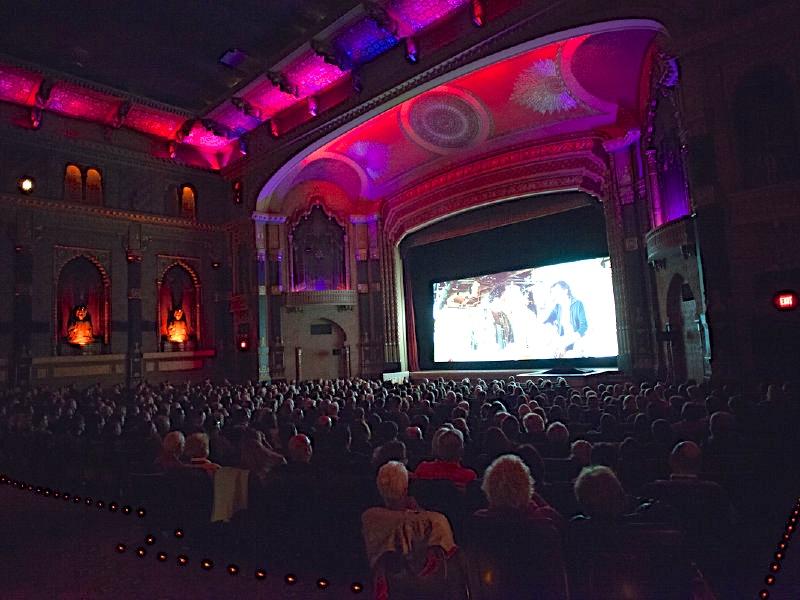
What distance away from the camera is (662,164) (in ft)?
49.9

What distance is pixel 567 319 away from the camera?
768 inches

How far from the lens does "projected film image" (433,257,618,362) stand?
1897cm

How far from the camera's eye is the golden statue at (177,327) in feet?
78.0

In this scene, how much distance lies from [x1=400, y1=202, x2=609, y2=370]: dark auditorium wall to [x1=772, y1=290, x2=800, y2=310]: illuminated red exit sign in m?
9.10

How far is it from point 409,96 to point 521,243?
714 centimetres

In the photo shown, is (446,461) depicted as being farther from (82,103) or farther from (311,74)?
(82,103)

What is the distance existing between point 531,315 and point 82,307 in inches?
684

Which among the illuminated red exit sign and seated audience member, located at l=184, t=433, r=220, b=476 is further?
the illuminated red exit sign

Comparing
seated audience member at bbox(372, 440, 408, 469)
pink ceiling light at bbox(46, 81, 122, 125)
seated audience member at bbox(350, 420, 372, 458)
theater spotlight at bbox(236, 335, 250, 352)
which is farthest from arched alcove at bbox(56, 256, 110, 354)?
seated audience member at bbox(372, 440, 408, 469)

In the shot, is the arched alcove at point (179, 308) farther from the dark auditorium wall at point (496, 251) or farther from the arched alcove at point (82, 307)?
the dark auditorium wall at point (496, 251)

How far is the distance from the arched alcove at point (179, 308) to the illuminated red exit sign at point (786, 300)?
21.3 metres

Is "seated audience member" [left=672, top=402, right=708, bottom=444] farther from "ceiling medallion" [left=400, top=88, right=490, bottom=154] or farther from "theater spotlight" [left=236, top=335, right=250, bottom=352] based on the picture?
"theater spotlight" [left=236, top=335, right=250, bottom=352]

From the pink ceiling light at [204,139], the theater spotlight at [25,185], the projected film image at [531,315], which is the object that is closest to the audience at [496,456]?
the projected film image at [531,315]

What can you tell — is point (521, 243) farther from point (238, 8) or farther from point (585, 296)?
point (238, 8)
